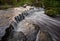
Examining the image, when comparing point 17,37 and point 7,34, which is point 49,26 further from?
point 7,34

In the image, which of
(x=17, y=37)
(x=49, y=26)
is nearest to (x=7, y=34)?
(x=17, y=37)

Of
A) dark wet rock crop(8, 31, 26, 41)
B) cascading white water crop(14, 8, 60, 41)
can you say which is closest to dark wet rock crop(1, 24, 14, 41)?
dark wet rock crop(8, 31, 26, 41)

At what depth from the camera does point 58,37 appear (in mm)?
6703

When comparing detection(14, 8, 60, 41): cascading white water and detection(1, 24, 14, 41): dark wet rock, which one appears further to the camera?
detection(14, 8, 60, 41): cascading white water

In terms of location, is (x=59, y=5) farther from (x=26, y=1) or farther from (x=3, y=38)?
(x=26, y=1)

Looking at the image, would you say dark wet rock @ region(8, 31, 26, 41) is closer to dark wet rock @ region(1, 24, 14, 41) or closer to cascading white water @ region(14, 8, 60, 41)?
dark wet rock @ region(1, 24, 14, 41)

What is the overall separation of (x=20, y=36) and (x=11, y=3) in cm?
1979

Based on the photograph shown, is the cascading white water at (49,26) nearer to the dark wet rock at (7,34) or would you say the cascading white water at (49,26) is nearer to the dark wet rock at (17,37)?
the dark wet rock at (7,34)

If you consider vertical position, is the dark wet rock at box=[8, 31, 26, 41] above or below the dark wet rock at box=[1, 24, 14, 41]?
below

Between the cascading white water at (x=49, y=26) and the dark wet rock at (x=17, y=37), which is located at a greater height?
the dark wet rock at (x=17, y=37)

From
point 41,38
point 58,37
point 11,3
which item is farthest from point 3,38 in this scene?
point 11,3

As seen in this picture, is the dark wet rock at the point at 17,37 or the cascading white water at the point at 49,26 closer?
the dark wet rock at the point at 17,37

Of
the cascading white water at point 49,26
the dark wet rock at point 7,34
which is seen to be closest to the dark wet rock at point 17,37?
the dark wet rock at point 7,34

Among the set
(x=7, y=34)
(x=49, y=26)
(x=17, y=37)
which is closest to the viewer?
(x=17, y=37)
